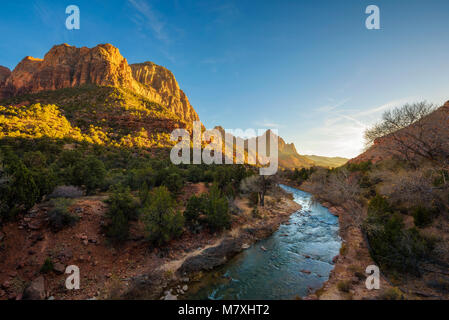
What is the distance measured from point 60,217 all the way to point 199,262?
9.68 m

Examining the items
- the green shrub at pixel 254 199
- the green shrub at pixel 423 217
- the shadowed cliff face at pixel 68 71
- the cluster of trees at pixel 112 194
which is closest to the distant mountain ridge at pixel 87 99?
the shadowed cliff face at pixel 68 71

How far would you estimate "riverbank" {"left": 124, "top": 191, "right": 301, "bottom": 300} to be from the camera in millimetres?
9430

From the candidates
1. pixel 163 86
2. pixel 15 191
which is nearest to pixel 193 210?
pixel 15 191

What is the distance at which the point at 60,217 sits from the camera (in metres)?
11.1

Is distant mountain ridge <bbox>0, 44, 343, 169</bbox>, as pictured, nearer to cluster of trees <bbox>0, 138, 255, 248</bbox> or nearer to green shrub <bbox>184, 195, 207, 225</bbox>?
cluster of trees <bbox>0, 138, 255, 248</bbox>

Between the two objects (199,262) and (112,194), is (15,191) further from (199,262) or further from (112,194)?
(199,262)

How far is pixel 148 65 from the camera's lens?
117 metres

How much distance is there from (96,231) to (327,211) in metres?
30.1

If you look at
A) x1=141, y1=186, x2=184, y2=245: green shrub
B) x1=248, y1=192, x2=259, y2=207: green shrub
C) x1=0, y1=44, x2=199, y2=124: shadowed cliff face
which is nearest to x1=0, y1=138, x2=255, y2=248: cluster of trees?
x1=141, y1=186, x2=184, y2=245: green shrub

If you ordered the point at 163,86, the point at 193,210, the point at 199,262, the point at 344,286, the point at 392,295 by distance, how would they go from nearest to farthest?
the point at 392,295 < the point at 344,286 < the point at 199,262 < the point at 193,210 < the point at 163,86

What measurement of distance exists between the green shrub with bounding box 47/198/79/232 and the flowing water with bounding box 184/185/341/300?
941cm

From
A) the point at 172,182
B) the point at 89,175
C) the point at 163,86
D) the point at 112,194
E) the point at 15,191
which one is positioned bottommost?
the point at 112,194

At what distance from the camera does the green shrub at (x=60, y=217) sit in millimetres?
11016
